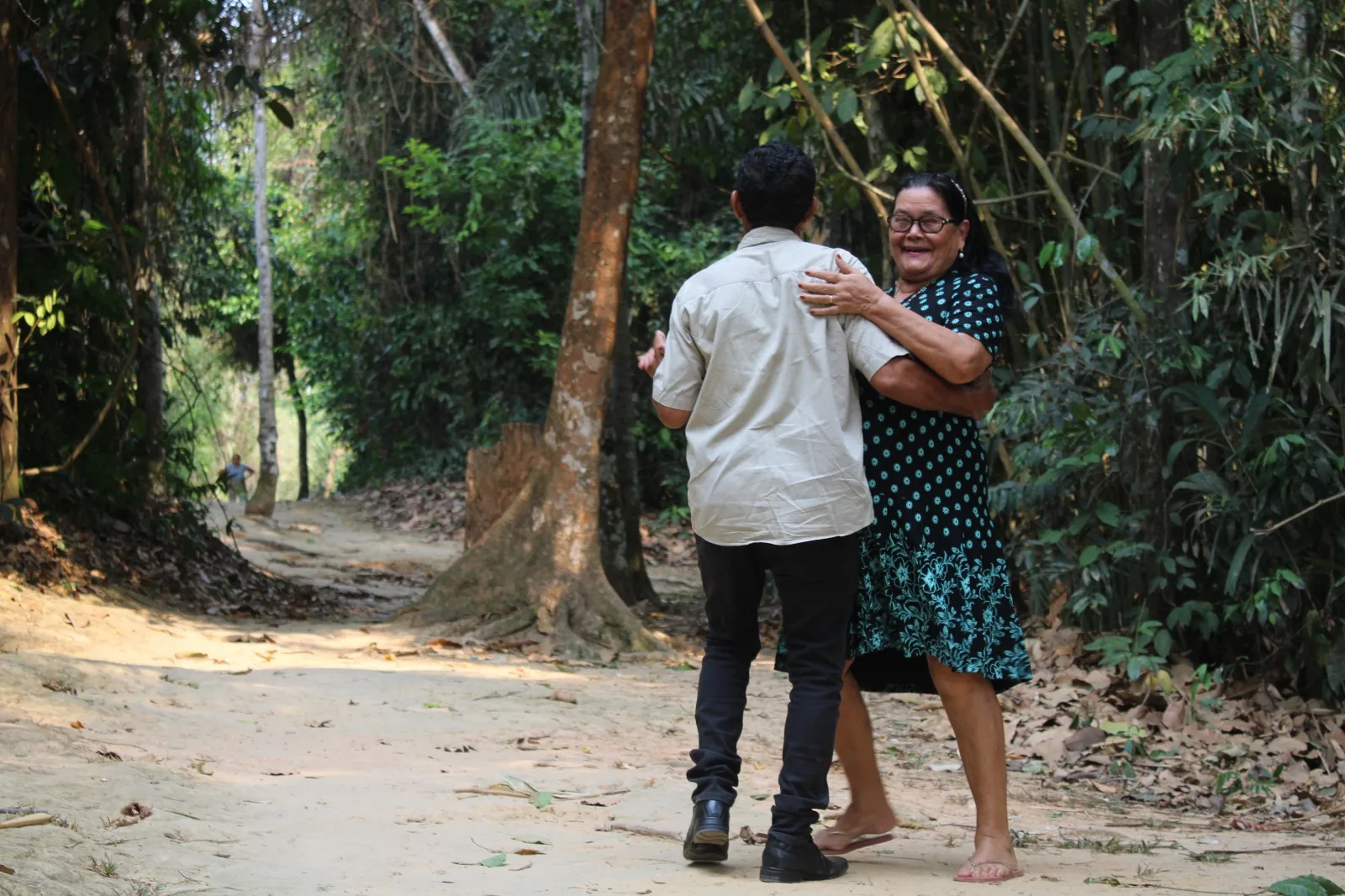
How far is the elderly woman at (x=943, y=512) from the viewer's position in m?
2.92

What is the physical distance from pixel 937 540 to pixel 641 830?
1206 millimetres

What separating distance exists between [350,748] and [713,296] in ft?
8.15

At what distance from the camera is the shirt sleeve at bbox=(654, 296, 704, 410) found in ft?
10.00

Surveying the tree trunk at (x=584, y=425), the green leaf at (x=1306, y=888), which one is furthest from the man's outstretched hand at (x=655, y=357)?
the tree trunk at (x=584, y=425)

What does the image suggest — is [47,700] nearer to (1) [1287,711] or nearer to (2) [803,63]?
(1) [1287,711]

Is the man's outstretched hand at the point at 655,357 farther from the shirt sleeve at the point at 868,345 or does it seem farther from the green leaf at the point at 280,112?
the green leaf at the point at 280,112

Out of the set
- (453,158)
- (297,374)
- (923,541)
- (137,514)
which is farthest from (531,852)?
(297,374)

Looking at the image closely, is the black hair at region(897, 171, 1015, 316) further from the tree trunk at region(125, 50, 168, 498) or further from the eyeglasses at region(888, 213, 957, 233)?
the tree trunk at region(125, 50, 168, 498)

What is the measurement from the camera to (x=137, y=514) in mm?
8750

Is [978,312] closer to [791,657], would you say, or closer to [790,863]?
[791,657]

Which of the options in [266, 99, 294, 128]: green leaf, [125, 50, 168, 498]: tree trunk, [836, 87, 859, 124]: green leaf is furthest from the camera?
[125, 50, 168, 498]: tree trunk

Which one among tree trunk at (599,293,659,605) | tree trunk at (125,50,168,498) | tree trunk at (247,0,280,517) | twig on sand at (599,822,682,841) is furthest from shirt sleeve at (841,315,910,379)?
tree trunk at (247,0,280,517)

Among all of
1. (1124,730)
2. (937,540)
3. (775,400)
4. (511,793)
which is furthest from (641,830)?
(1124,730)

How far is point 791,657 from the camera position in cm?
300
